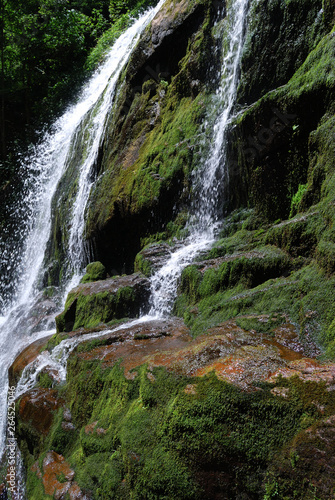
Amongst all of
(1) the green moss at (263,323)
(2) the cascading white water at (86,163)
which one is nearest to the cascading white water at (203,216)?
(1) the green moss at (263,323)

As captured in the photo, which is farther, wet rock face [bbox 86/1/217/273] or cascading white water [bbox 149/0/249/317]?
wet rock face [bbox 86/1/217/273]

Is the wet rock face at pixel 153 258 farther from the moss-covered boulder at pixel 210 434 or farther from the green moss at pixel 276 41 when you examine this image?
the moss-covered boulder at pixel 210 434

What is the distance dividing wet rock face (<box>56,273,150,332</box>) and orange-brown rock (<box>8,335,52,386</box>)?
50 cm

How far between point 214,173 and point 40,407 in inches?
182

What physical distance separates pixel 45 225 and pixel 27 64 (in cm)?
1099

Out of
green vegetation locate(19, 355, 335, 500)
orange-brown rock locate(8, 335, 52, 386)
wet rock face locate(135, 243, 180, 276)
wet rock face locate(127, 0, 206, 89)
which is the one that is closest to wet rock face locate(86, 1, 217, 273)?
wet rock face locate(127, 0, 206, 89)

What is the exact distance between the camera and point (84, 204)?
10.1m

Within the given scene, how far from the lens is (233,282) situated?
4637 mm

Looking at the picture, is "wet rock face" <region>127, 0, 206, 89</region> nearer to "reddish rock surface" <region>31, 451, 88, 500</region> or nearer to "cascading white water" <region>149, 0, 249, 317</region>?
"cascading white water" <region>149, 0, 249, 317</region>

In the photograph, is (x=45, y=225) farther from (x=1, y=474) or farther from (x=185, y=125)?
(x=1, y=474)

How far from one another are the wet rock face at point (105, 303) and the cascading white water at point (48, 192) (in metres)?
1.41

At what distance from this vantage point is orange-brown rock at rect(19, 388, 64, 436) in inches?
163

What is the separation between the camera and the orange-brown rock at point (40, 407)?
414 cm

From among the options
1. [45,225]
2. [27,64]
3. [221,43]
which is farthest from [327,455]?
[27,64]
